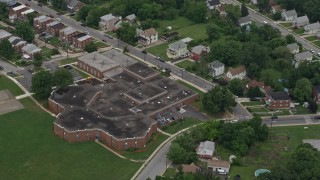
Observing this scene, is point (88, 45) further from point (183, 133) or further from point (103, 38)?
point (183, 133)

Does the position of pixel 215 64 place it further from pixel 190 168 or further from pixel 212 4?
pixel 212 4

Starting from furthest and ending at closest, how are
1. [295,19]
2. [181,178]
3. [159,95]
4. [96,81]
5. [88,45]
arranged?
[295,19], [88,45], [96,81], [159,95], [181,178]

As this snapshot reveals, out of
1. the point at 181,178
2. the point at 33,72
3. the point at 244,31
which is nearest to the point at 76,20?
the point at 33,72

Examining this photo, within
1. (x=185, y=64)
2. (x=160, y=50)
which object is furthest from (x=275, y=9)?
(x=185, y=64)

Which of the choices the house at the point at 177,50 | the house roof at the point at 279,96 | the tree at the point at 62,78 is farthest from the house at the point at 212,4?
the tree at the point at 62,78

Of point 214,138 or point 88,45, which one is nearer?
point 214,138

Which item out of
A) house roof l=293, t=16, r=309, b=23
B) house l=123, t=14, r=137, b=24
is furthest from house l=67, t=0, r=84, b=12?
house roof l=293, t=16, r=309, b=23

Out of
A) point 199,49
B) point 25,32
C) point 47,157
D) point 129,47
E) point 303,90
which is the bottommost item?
point 47,157

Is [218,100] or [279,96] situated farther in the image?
[279,96]
